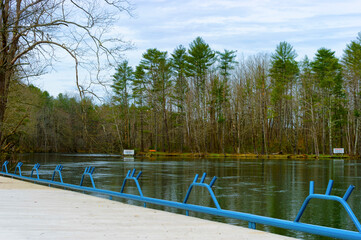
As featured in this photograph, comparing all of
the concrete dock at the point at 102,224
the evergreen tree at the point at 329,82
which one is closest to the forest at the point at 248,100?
the evergreen tree at the point at 329,82

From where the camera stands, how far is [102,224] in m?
5.67

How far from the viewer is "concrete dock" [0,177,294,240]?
15.9 ft

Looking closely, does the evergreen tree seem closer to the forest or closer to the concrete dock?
the forest

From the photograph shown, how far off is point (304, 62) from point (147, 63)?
944 inches

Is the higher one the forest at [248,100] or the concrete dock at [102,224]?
the forest at [248,100]

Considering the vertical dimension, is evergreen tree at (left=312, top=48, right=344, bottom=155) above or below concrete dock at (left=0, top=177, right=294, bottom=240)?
above

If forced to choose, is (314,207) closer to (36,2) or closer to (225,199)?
(225,199)

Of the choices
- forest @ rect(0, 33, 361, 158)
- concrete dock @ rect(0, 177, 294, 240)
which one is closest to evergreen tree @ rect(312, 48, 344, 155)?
forest @ rect(0, 33, 361, 158)

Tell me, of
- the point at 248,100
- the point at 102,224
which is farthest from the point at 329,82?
the point at 102,224

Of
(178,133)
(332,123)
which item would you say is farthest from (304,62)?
(178,133)

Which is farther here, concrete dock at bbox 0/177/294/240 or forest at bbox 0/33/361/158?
forest at bbox 0/33/361/158

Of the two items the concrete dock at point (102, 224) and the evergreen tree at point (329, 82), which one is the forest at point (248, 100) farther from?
the concrete dock at point (102, 224)

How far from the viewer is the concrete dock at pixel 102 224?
15.9ft

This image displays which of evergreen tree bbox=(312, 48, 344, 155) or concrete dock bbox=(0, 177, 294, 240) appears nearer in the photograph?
concrete dock bbox=(0, 177, 294, 240)
